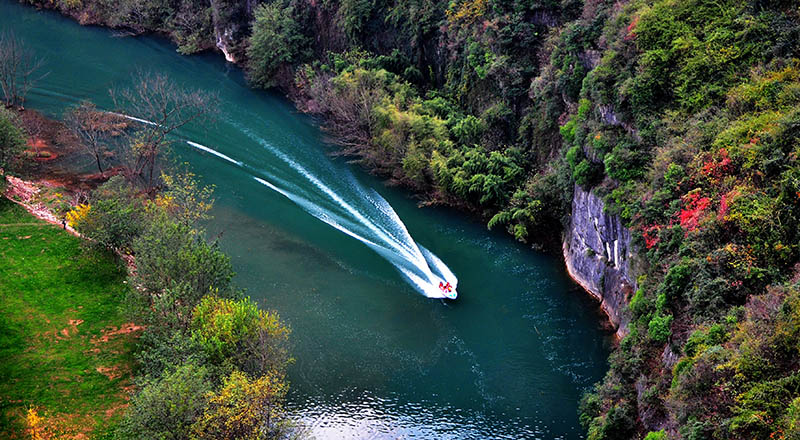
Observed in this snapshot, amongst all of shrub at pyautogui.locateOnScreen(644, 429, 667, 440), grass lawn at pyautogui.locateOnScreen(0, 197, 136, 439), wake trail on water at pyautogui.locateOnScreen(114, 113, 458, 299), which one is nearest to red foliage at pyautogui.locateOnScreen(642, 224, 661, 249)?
shrub at pyautogui.locateOnScreen(644, 429, 667, 440)

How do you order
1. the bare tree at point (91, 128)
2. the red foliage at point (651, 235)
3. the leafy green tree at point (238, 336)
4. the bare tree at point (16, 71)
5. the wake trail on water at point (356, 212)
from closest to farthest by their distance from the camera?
the leafy green tree at point (238, 336) < the red foliage at point (651, 235) < the wake trail on water at point (356, 212) < the bare tree at point (91, 128) < the bare tree at point (16, 71)

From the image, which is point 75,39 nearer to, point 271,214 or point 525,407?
point 271,214

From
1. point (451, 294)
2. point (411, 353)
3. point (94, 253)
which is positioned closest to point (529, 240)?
point (451, 294)

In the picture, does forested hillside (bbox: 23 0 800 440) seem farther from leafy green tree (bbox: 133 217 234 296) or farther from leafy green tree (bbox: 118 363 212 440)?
leafy green tree (bbox: 133 217 234 296)

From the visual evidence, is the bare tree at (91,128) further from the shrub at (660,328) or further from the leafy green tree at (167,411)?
the shrub at (660,328)

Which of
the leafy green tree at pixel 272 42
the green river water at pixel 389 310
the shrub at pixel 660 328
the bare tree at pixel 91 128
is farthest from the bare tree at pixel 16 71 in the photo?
the shrub at pixel 660 328

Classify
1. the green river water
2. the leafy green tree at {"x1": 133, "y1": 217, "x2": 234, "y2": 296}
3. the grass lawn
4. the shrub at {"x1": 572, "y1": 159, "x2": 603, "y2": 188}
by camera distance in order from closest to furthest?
the grass lawn
the green river water
the leafy green tree at {"x1": 133, "y1": 217, "x2": 234, "y2": 296}
the shrub at {"x1": 572, "y1": 159, "x2": 603, "y2": 188}
